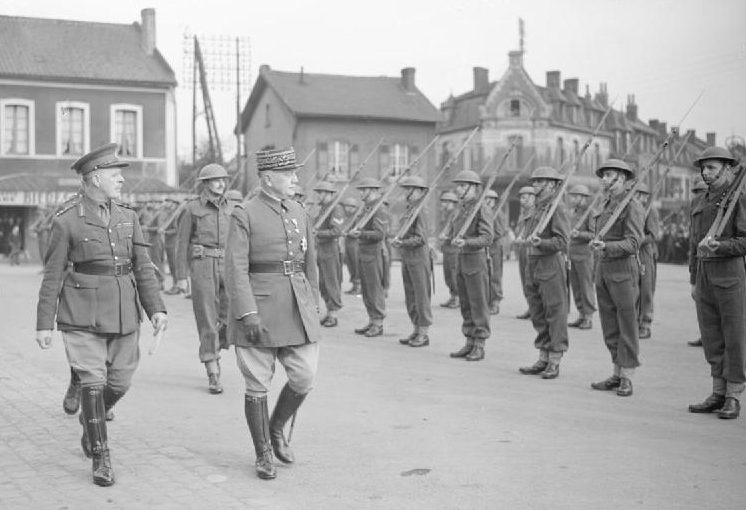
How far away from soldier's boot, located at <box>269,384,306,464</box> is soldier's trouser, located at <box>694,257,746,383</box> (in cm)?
383

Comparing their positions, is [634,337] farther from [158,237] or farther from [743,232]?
[158,237]

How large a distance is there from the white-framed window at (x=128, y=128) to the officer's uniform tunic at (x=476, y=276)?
29.3 metres

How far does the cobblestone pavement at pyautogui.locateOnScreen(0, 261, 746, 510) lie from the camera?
18.1ft

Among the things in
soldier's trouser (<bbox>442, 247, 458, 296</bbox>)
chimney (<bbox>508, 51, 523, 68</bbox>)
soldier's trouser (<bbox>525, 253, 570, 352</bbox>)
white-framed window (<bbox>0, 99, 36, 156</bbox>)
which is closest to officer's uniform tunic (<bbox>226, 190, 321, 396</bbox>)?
soldier's trouser (<bbox>525, 253, 570, 352</bbox>)

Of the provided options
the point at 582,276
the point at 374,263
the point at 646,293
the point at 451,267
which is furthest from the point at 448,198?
the point at 646,293

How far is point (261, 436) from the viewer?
19.6 feet

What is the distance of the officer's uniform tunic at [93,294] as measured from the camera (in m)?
6.10

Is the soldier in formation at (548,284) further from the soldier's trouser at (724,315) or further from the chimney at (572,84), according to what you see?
the chimney at (572,84)

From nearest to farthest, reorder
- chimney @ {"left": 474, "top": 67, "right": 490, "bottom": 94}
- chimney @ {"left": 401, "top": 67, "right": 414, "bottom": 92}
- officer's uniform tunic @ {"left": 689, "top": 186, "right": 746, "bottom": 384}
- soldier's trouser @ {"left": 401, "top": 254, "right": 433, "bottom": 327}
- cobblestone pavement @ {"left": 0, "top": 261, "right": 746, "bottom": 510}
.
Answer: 1. cobblestone pavement @ {"left": 0, "top": 261, "right": 746, "bottom": 510}
2. officer's uniform tunic @ {"left": 689, "top": 186, "right": 746, "bottom": 384}
3. soldier's trouser @ {"left": 401, "top": 254, "right": 433, "bottom": 327}
4. chimney @ {"left": 401, "top": 67, "right": 414, "bottom": 92}
5. chimney @ {"left": 474, "top": 67, "right": 490, "bottom": 94}

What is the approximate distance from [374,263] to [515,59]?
48.2 meters

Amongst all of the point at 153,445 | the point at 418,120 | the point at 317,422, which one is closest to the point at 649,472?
the point at 317,422

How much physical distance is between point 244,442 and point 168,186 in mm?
31826

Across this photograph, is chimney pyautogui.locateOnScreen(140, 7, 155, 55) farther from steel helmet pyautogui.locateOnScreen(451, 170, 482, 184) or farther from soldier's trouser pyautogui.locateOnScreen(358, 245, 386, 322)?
steel helmet pyautogui.locateOnScreen(451, 170, 482, 184)

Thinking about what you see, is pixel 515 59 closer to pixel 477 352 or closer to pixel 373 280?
Answer: pixel 373 280
